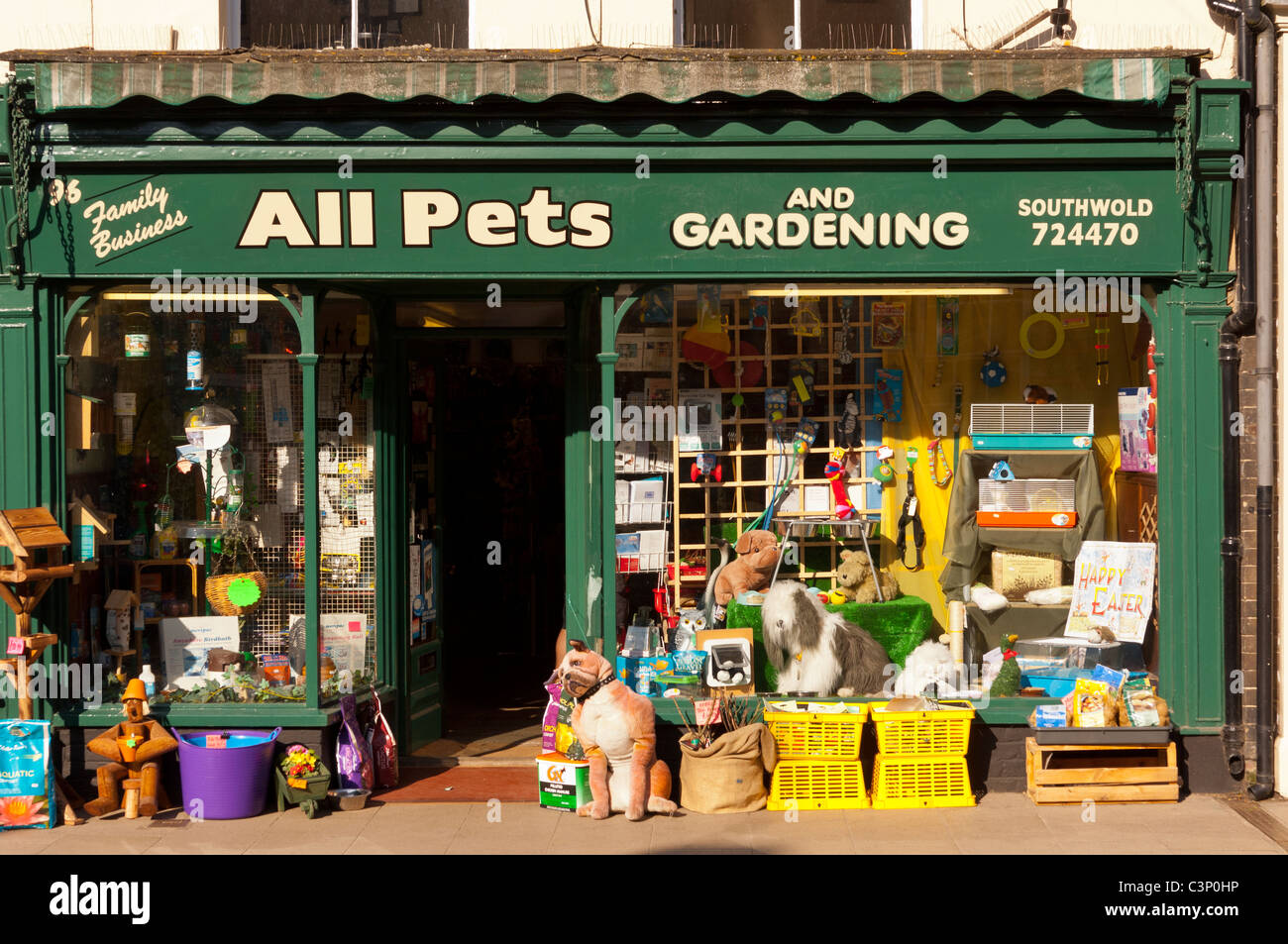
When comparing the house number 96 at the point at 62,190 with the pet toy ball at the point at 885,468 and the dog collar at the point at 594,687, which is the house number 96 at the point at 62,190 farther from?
the pet toy ball at the point at 885,468

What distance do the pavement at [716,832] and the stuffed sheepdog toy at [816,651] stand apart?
0.89 m

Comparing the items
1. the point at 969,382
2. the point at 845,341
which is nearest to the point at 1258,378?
the point at 969,382

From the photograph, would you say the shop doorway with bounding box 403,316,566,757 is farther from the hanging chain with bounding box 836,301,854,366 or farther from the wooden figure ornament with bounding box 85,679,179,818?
the hanging chain with bounding box 836,301,854,366

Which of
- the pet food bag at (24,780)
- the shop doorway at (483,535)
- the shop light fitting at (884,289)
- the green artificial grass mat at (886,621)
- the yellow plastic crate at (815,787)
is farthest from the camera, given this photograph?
the shop doorway at (483,535)

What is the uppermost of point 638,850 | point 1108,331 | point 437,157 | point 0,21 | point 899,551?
point 0,21

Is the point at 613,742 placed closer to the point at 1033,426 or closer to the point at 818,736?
the point at 818,736

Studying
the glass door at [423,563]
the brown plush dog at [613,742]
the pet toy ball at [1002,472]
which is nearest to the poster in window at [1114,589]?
the pet toy ball at [1002,472]

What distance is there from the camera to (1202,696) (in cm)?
851

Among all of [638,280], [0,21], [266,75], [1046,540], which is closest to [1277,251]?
[1046,540]

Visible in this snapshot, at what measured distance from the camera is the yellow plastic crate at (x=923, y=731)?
8328 millimetres

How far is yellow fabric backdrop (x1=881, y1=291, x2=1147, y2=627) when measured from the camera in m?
9.20

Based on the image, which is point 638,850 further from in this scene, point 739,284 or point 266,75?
point 266,75

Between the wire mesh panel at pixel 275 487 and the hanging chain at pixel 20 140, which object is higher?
the hanging chain at pixel 20 140

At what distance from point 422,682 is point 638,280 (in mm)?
3340
